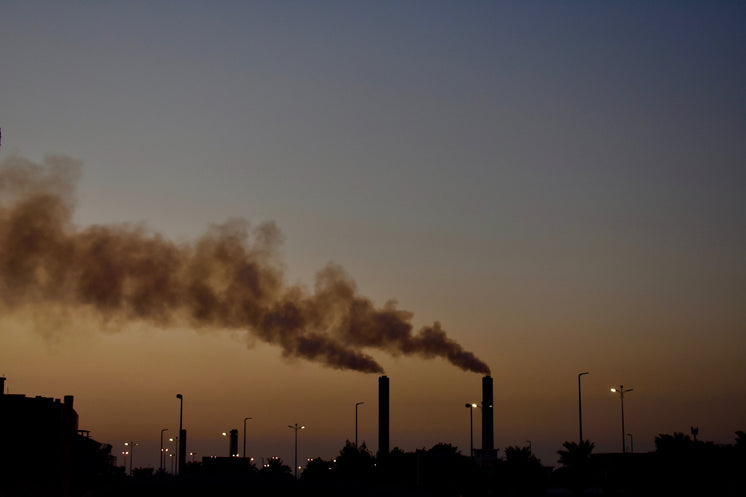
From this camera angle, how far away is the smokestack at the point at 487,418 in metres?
134

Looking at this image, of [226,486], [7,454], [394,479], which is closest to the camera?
[226,486]

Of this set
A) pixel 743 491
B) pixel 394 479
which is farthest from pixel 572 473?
pixel 394 479

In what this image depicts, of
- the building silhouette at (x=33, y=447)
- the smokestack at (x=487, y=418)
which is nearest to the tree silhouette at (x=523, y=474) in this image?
the smokestack at (x=487, y=418)

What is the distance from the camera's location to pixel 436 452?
14812 centimetres

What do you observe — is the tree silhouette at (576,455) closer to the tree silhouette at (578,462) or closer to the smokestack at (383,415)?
the tree silhouette at (578,462)

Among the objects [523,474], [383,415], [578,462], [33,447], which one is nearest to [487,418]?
[383,415]

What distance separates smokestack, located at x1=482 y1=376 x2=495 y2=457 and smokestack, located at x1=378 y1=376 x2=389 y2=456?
49.6ft

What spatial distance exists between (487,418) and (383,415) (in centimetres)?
1658

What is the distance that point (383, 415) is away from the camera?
140000 millimetres

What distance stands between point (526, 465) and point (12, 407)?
210ft

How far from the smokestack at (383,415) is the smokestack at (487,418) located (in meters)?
15.1

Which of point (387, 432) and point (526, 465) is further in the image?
point (387, 432)

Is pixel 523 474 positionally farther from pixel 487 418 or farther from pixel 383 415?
pixel 383 415

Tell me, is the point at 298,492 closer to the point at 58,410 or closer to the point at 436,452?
the point at 58,410
